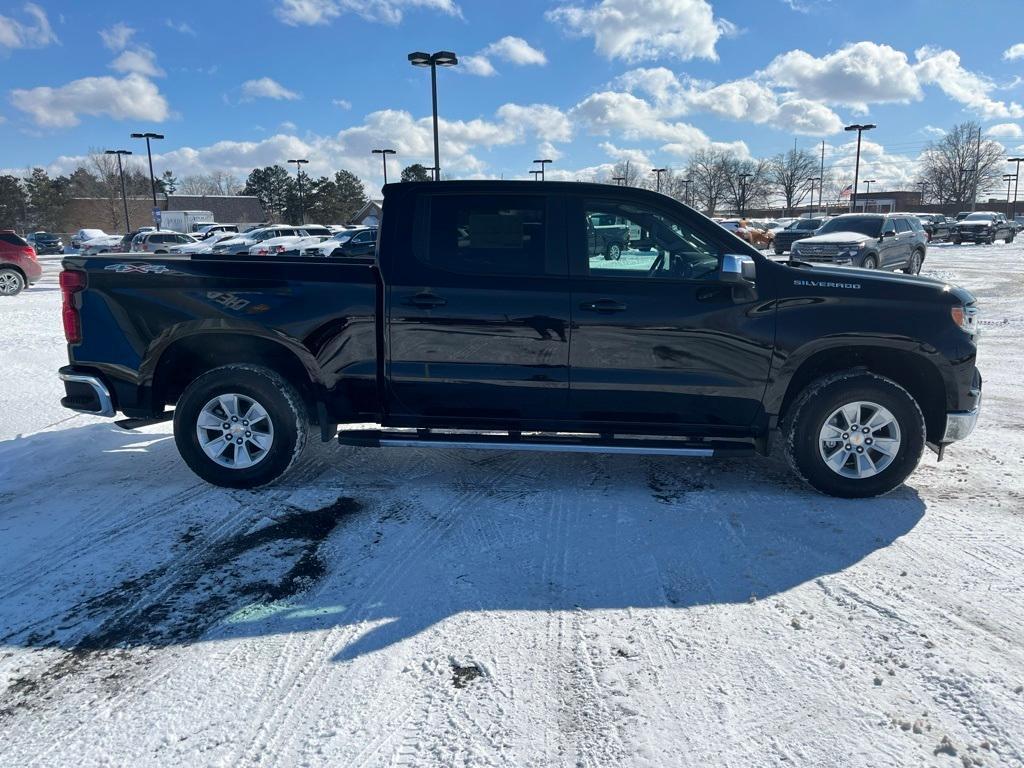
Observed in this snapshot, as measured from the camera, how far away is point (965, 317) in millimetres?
4539

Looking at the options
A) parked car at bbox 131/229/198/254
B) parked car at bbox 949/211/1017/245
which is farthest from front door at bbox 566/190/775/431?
parked car at bbox 949/211/1017/245

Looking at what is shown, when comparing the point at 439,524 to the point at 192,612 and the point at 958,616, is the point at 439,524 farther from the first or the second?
the point at 958,616

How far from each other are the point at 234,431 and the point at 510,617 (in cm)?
252

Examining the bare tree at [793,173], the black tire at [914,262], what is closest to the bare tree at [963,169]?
the bare tree at [793,173]

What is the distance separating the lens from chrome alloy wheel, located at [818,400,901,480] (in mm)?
4547

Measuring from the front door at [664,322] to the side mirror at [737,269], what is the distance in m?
0.10

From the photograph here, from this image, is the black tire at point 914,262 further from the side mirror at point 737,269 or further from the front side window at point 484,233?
the front side window at point 484,233

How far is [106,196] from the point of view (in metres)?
82.0

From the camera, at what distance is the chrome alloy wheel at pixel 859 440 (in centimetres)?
455

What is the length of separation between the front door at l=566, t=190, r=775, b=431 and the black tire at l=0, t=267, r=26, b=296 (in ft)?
56.7

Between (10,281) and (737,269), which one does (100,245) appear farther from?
(737,269)

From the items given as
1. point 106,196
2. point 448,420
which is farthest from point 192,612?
point 106,196

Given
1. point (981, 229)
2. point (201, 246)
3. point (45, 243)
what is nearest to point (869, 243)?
point (201, 246)

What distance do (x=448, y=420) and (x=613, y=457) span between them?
150cm
